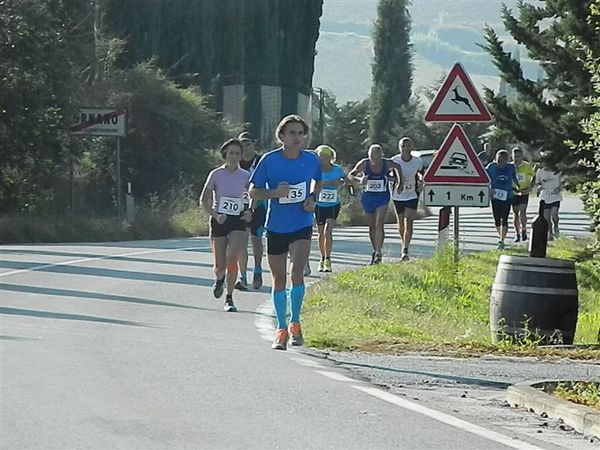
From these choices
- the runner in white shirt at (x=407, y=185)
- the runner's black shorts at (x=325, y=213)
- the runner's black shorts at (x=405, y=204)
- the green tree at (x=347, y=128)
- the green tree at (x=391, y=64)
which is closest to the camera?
the runner's black shorts at (x=325, y=213)

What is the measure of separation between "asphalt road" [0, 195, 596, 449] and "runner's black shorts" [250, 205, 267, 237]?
1.78 metres

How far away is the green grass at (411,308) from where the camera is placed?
13.9m

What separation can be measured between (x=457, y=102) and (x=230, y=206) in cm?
297

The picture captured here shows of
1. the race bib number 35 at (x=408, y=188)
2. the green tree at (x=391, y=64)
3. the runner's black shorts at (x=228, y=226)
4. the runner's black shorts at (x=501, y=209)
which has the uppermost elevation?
the green tree at (x=391, y=64)

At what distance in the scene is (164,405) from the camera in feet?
30.6

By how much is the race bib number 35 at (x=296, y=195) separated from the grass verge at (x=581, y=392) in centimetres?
331

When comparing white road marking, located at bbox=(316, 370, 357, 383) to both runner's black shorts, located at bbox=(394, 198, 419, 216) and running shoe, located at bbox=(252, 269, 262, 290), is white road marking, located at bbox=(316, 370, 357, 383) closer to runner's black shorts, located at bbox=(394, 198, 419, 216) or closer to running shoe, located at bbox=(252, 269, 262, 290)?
running shoe, located at bbox=(252, 269, 262, 290)

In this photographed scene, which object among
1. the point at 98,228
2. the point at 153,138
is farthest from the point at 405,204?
the point at 153,138

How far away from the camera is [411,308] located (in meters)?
17.2

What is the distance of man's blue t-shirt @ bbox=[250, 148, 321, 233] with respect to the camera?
1305cm

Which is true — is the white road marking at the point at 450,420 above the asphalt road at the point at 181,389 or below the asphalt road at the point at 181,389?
below

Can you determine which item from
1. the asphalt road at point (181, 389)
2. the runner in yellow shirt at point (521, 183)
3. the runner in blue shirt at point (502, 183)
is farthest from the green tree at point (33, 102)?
the asphalt road at point (181, 389)

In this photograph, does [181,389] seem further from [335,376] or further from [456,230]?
[456,230]

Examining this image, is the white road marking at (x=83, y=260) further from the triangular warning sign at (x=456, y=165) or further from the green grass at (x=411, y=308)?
the triangular warning sign at (x=456, y=165)
